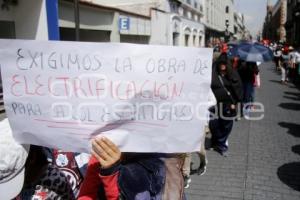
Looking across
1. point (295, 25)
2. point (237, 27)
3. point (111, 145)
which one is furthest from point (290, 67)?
point (237, 27)

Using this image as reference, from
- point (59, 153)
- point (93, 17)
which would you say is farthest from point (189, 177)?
point (93, 17)

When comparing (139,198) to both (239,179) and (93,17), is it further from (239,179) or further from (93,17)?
(93,17)

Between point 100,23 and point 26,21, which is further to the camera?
point 100,23

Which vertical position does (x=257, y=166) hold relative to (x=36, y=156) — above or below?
below

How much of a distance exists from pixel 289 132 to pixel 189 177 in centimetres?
337

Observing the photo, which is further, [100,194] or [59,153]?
[59,153]

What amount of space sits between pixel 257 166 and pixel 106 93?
437 centimetres

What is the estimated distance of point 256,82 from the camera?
9773mm

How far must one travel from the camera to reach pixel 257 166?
18.7ft

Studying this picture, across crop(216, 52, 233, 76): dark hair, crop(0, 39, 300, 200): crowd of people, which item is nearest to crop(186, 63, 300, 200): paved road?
crop(216, 52, 233, 76): dark hair

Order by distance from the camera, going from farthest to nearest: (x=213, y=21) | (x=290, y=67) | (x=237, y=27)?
(x=237, y=27) < (x=213, y=21) < (x=290, y=67)

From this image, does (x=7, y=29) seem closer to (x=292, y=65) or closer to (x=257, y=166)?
(x=257, y=166)

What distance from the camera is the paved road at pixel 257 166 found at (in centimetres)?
477

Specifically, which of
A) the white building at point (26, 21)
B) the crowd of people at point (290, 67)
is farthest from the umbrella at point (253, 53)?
the crowd of people at point (290, 67)
